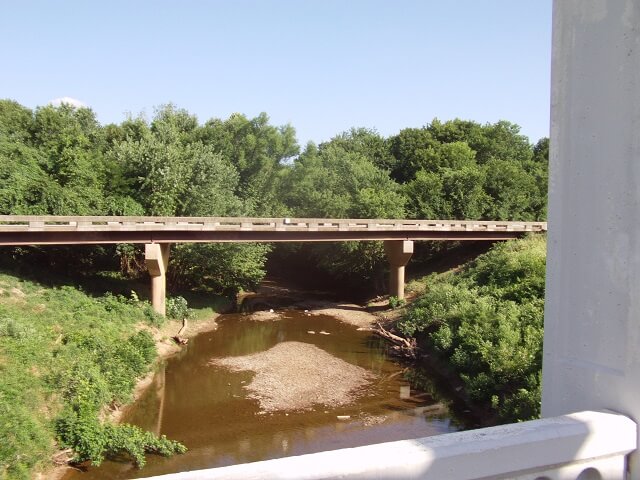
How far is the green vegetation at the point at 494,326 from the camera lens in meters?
17.8

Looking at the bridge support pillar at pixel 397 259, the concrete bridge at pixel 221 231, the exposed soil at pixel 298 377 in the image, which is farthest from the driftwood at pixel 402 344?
the concrete bridge at pixel 221 231

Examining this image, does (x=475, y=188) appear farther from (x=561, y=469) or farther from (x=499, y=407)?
(x=561, y=469)

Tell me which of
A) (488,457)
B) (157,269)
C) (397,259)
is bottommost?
(157,269)

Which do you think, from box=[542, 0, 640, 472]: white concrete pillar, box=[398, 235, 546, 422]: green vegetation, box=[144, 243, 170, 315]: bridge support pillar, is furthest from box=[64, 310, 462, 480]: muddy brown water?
box=[542, 0, 640, 472]: white concrete pillar

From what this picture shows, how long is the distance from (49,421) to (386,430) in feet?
31.8

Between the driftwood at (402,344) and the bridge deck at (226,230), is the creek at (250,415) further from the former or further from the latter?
the bridge deck at (226,230)

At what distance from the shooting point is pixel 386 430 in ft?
57.0

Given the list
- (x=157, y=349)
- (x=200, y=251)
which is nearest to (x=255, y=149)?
(x=200, y=251)

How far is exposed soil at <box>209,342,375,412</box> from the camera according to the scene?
19.9 metres

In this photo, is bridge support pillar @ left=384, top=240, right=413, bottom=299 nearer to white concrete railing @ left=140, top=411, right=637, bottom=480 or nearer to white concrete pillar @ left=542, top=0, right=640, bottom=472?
white concrete pillar @ left=542, top=0, right=640, bottom=472

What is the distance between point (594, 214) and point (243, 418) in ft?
55.5

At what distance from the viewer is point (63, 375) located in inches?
651

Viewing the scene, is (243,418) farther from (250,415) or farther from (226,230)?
(226,230)

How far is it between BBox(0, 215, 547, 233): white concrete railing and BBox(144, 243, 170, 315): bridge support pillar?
49.1 inches
